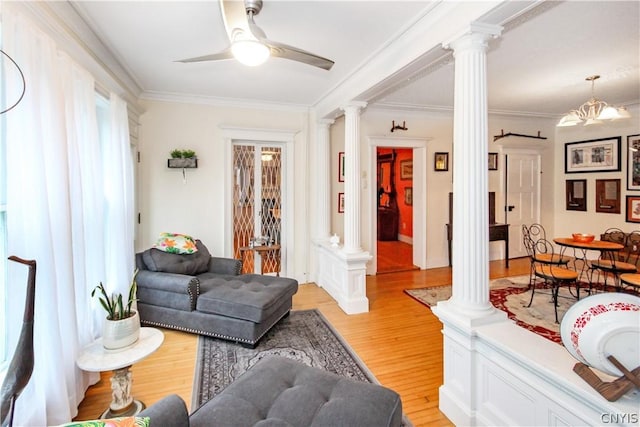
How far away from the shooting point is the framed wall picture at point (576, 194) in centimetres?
606

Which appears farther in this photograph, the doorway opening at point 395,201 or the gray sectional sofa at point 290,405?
the doorway opening at point 395,201

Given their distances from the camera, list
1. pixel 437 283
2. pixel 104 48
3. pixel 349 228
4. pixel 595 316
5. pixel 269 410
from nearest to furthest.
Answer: pixel 595 316
pixel 269 410
pixel 104 48
pixel 349 228
pixel 437 283

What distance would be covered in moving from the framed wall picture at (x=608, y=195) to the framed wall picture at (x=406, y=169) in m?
3.45

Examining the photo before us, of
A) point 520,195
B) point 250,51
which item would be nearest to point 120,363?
point 250,51

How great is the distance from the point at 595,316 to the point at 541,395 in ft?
1.74

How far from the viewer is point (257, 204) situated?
4871mm

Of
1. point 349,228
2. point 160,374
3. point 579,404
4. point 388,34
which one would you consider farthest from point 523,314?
point 160,374

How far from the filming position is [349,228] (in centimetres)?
398

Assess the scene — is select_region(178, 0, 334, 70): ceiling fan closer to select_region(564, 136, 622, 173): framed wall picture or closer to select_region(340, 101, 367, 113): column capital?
select_region(340, 101, 367, 113): column capital

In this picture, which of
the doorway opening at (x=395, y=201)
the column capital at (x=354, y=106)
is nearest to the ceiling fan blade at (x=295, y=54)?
the column capital at (x=354, y=106)

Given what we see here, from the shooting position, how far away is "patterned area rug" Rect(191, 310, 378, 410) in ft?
8.14

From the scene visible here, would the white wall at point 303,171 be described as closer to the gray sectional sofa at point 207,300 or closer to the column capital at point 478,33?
the gray sectional sofa at point 207,300

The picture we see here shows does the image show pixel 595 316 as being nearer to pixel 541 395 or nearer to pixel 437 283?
pixel 541 395

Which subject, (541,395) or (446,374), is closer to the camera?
(541,395)
